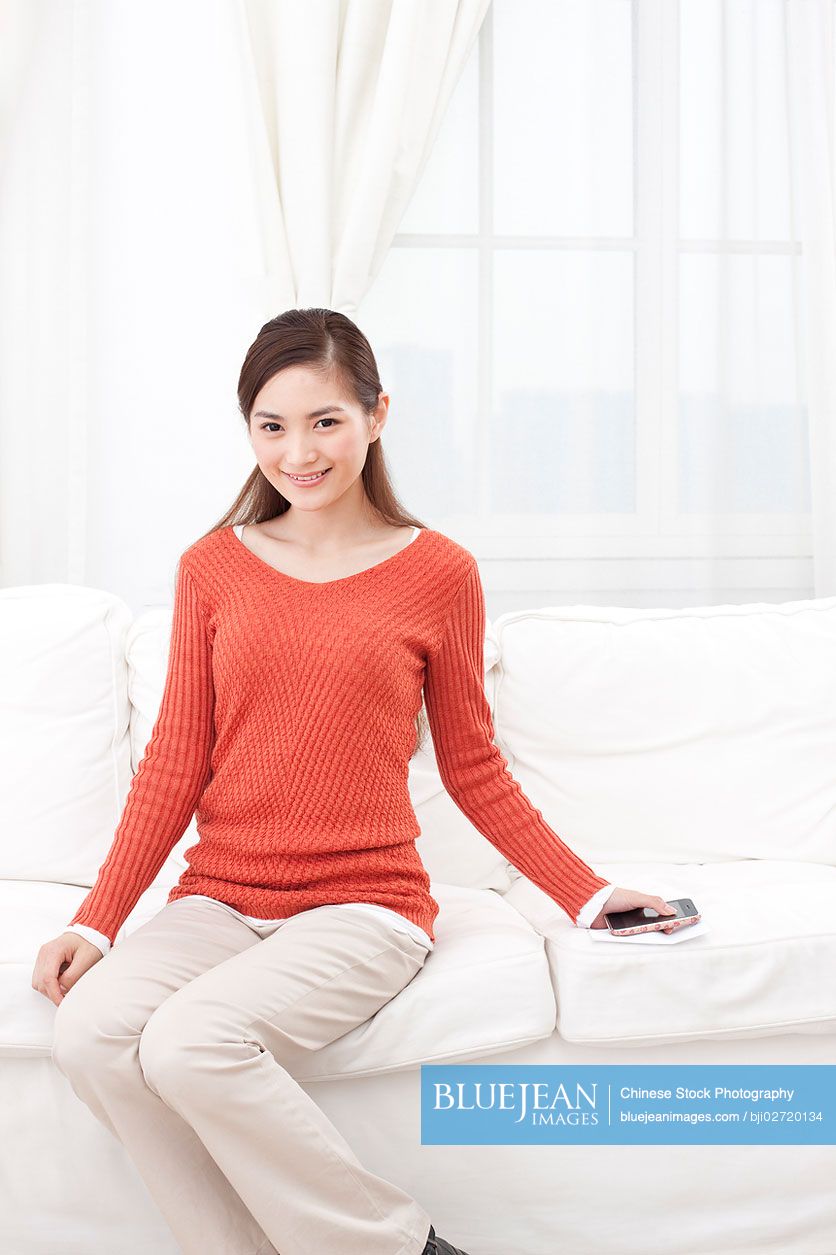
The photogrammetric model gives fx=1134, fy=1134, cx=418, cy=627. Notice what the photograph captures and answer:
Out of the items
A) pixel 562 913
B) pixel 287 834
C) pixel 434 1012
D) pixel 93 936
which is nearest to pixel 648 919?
pixel 562 913

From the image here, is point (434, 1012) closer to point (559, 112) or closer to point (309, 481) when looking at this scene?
point (309, 481)

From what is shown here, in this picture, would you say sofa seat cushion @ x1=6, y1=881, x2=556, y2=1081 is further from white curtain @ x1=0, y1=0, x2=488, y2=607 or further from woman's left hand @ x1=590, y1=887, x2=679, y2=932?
white curtain @ x1=0, y1=0, x2=488, y2=607

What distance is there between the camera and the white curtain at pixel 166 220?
94.7 inches

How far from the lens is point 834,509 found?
2.57m

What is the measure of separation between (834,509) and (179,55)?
1.78 meters

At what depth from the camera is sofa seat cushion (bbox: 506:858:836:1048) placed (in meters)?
1.43

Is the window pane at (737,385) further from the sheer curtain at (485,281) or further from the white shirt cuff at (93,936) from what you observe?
the white shirt cuff at (93,936)

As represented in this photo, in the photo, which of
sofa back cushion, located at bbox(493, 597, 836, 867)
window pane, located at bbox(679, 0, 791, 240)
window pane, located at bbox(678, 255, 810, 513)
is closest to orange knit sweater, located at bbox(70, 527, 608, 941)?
sofa back cushion, located at bbox(493, 597, 836, 867)

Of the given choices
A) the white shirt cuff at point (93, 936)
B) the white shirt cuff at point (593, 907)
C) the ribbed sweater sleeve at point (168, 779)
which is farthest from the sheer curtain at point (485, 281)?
the white shirt cuff at point (93, 936)

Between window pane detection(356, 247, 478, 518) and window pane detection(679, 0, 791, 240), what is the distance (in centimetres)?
56

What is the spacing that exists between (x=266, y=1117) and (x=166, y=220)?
1997 millimetres

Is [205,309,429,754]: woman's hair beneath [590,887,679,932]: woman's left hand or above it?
above

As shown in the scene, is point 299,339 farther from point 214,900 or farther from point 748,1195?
point 748,1195

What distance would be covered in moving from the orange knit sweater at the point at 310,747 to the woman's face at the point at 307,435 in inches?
4.8
